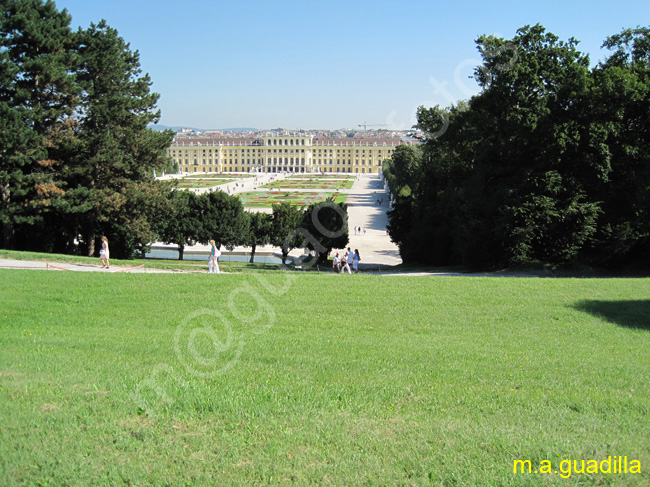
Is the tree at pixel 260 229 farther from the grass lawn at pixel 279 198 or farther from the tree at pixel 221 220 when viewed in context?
the grass lawn at pixel 279 198


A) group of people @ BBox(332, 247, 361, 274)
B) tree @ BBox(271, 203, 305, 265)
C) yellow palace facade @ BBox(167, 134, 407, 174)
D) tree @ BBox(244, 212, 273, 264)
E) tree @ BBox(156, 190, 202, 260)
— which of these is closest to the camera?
group of people @ BBox(332, 247, 361, 274)

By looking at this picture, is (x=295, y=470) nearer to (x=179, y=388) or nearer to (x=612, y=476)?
(x=179, y=388)

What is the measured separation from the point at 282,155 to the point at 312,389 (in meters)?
163

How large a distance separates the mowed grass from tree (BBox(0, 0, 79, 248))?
11.7 m

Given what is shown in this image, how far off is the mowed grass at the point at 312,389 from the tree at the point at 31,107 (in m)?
11.7

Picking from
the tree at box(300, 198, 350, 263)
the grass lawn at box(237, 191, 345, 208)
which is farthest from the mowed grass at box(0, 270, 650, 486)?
the grass lawn at box(237, 191, 345, 208)

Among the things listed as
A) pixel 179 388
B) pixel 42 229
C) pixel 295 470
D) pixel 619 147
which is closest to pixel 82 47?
pixel 42 229

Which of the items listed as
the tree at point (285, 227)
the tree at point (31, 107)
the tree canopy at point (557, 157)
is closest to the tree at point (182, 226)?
the tree at point (285, 227)

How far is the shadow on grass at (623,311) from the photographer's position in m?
11.2

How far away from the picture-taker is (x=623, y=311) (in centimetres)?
1198

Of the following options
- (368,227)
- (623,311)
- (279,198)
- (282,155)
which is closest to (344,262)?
(623,311)

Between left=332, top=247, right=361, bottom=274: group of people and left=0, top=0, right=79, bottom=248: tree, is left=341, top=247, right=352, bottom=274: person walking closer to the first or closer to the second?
left=332, top=247, right=361, bottom=274: group of people

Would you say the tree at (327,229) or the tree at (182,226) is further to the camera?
the tree at (327,229)

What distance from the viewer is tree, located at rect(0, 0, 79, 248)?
2222 cm
